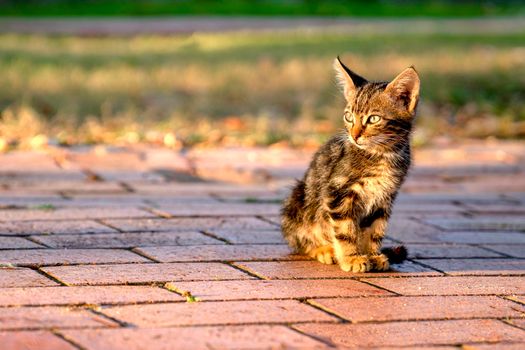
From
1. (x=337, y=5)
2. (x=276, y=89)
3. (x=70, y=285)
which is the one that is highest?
(x=337, y=5)

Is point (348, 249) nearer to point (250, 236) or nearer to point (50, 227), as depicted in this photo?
point (250, 236)

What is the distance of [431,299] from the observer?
3.94 meters

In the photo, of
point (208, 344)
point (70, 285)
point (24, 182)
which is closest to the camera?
point (208, 344)

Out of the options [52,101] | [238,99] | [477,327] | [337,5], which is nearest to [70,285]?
[477,327]

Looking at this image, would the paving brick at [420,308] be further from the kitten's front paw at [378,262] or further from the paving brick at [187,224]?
the paving brick at [187,224]

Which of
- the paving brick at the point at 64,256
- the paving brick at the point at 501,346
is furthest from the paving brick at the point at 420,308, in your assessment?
the paving brick at the point at 64,256

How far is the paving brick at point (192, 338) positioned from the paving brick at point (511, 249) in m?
1.93

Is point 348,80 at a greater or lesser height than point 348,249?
greater

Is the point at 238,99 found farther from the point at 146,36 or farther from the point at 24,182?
the point at 146,36

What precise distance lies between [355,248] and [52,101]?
6.25 meters

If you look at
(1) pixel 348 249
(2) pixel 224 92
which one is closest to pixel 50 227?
(1) pixel 348 249

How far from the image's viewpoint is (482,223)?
566 cm

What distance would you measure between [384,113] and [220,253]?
1028 millimetres

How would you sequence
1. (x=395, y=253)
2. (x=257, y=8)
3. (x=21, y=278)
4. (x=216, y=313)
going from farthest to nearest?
(x=257, y=8) < (x=395, y=253) < (x=21, y=278) < (x=216, y=313)
